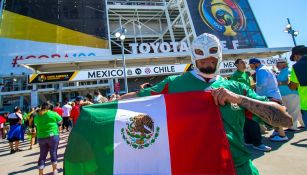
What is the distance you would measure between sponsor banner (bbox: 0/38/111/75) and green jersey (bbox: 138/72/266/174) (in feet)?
91.1

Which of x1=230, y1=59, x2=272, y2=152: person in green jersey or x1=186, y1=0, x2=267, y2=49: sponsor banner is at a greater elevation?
x1=186, y1=0, x2=267, y2=49: sponsor banner

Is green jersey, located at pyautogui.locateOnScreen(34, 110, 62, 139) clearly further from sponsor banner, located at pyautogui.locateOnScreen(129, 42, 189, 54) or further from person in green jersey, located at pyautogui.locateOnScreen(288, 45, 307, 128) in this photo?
sponsor banner, located at pyautogui.locateOnScreen(129, 42, 189, 54)

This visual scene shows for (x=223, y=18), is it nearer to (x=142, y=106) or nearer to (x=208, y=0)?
(x=208, y=0)

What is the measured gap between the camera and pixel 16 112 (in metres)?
10.3

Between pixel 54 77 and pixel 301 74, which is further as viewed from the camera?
pixel 54 77

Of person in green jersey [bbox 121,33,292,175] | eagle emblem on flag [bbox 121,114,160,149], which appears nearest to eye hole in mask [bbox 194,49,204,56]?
person in green jersey [bbox 121,33,292,175]

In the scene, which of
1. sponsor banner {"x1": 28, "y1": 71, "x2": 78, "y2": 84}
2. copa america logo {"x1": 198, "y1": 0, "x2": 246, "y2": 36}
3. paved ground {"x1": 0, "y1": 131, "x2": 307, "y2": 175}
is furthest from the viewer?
copa america logo {"x1": 198, "y1": 0, "x2": 246, "y2": 36}

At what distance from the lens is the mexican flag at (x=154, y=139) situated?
174 centimetres

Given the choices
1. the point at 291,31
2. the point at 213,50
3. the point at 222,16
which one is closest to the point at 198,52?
the point at 213,50

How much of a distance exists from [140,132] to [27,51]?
3071 cm

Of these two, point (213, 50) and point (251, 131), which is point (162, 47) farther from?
point (213, 50)

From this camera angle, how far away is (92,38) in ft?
100.0

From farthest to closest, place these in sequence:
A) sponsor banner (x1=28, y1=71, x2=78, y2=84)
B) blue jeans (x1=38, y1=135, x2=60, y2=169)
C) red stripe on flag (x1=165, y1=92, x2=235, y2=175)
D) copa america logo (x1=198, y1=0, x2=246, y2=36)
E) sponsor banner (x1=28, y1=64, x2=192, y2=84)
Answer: copa america logo (x1=198, y1=0, x2=246, y2=36) < sponsor banner (x1=28, y1=71, x2=78, y2=84) < sponsor banner (x1=28, y1=64, x2=192, y2=84) < blue jeans (x1=38, y1=135, x2=60, y2=169) < red stripe on flag (x1=165, y1=92, x2=235, y2=175)

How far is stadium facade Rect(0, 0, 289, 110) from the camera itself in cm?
2592
